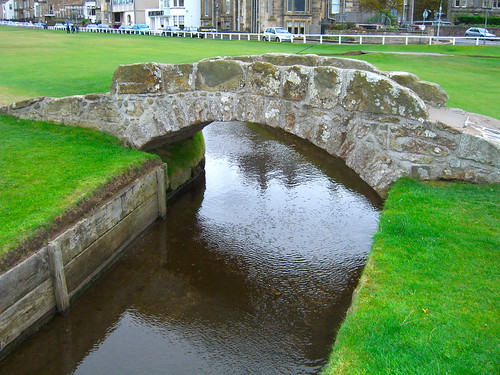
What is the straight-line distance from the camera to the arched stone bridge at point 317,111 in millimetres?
7535

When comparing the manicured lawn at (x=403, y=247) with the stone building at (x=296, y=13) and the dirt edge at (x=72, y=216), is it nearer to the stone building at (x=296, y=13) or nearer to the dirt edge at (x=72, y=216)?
the dirt edge at (x=72, y=216)

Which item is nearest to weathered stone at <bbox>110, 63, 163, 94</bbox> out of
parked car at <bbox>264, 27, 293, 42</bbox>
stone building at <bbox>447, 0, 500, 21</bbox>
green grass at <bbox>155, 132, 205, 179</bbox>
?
green grass at <bbox>155, 132, 205, 179</bbox>

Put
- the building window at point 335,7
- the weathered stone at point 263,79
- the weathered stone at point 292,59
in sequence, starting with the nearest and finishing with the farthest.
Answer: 1. the weathered stone at point 263,79
2. the weathered stone at point 292,59
3. the building window at point 335,7

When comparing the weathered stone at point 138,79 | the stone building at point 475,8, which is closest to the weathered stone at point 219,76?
the weathered stone at point 138,79

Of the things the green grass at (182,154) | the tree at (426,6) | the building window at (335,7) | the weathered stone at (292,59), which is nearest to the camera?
the weathered stone at (292,59)

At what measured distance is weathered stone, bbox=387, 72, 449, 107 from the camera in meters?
9.09

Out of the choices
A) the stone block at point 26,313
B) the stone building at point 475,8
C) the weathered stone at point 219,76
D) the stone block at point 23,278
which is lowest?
the stone block at point 26,313

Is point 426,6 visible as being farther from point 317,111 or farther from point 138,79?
point 317,111

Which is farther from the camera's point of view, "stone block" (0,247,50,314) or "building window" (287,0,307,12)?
"building window" (287,0,307,12)

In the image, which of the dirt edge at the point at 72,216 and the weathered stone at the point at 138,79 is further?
the weathered stone at the point at 138,79

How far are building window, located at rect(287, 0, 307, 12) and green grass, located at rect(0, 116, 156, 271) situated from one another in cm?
4921

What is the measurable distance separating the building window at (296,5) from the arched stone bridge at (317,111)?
47.8 m

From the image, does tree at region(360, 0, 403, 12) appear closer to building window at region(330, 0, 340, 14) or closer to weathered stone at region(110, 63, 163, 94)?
building window at region(330, 0, 340, 14)

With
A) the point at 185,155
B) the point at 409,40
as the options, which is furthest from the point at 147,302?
the point at 409,40
